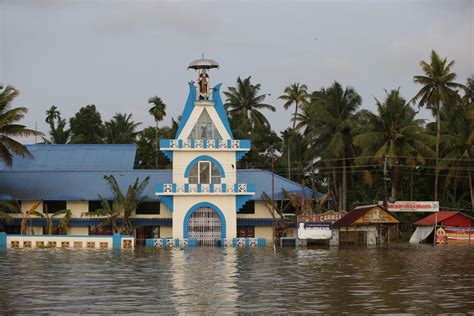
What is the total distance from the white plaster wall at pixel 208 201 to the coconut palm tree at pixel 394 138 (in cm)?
1255

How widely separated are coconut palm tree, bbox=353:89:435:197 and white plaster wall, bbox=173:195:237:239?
12.6 meters

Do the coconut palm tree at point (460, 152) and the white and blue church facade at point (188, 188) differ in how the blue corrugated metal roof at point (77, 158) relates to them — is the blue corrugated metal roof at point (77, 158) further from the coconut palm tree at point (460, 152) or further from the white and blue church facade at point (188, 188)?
the coconut palm tree at point (460, 152)

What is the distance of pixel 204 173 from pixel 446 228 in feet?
55.2

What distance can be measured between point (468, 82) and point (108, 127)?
34.5 metres

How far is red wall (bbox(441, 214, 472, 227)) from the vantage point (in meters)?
57.7

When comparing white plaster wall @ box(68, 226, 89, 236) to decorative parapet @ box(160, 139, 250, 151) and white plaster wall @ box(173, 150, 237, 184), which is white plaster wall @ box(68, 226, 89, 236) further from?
decorative parapet @ box(160, 139, 250, 151)

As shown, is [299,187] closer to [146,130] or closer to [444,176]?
[444,176]

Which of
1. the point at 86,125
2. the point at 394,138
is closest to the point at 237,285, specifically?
the point at 394,138

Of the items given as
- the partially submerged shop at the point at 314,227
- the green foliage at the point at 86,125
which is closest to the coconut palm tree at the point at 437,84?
the partially submerged shop at the point at 314,227

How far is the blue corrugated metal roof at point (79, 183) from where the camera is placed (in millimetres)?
58594

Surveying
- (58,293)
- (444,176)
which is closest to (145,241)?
(444,176)

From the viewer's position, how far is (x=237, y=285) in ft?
82.4

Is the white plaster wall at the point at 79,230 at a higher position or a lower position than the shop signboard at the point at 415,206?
lower

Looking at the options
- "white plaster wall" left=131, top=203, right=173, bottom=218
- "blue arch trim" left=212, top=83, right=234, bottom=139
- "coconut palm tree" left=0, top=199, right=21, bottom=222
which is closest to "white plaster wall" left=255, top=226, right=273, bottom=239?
"white plaster wall" left=131, top=203, right=173, bottom=218
